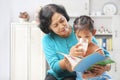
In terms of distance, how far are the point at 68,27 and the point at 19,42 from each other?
2585mm

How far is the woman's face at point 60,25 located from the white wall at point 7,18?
2.74 meters

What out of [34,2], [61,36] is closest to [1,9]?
[34,2]

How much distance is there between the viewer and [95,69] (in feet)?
4.72

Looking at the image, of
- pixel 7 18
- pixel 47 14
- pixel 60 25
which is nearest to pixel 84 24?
pixel 60 25

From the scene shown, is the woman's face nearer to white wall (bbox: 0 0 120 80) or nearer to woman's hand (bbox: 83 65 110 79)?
woman's hand (bbox: 83 65 110 79)

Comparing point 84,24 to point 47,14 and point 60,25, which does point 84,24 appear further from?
point 47,14

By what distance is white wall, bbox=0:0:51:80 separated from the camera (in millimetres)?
4414

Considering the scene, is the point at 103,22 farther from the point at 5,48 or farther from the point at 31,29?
the point at 5,48

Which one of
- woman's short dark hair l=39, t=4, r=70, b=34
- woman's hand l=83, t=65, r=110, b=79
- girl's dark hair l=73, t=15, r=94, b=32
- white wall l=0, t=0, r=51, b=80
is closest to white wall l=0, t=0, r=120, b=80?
Answer: white wall l=0, t=0, r=51, b=80

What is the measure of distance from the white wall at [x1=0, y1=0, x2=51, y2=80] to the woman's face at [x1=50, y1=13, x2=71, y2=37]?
2736 mm

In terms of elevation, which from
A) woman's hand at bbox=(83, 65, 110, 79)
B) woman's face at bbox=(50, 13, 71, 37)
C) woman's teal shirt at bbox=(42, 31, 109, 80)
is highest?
woman's face at bbox=(50, 13, 71, 37)

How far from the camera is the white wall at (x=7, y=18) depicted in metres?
4.41

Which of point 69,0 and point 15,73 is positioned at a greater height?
point 69,0

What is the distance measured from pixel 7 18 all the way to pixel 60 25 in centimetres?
293
